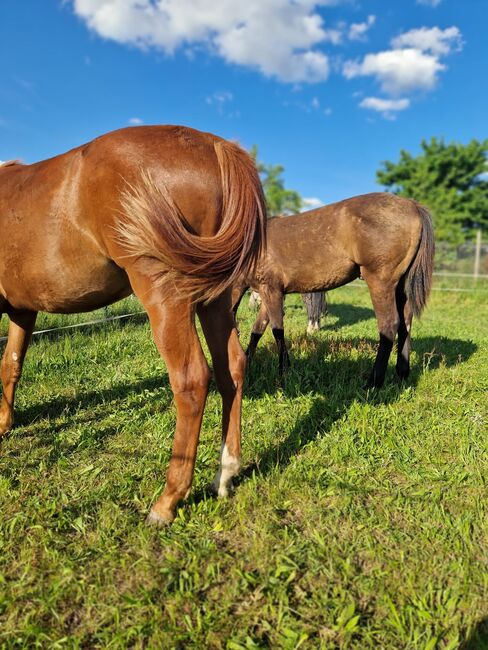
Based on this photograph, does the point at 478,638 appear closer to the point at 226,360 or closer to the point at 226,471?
the point at 226,471

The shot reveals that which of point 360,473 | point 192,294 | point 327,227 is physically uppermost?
point 327,227

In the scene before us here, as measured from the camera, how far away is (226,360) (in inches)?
93.0

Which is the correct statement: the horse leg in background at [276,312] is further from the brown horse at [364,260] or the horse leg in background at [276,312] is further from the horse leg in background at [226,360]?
the horse leg in background at [226,360]

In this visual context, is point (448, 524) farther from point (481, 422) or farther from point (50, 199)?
point (50, 199)

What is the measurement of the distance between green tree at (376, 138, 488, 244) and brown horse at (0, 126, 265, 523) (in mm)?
26934

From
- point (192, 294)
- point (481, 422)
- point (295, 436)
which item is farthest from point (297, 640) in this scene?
point (481, 422)

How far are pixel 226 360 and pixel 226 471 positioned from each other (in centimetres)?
60

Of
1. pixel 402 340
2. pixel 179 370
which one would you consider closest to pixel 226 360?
pixel 179 370

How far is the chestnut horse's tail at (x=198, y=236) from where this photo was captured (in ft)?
6.14

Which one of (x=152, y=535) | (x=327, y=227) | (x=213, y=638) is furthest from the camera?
(x=327, y=227)

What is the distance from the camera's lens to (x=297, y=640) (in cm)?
143

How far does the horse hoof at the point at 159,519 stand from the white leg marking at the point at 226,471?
32 cm

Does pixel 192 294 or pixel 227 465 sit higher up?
pixel 192 294

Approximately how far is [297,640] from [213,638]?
285 millimetres
